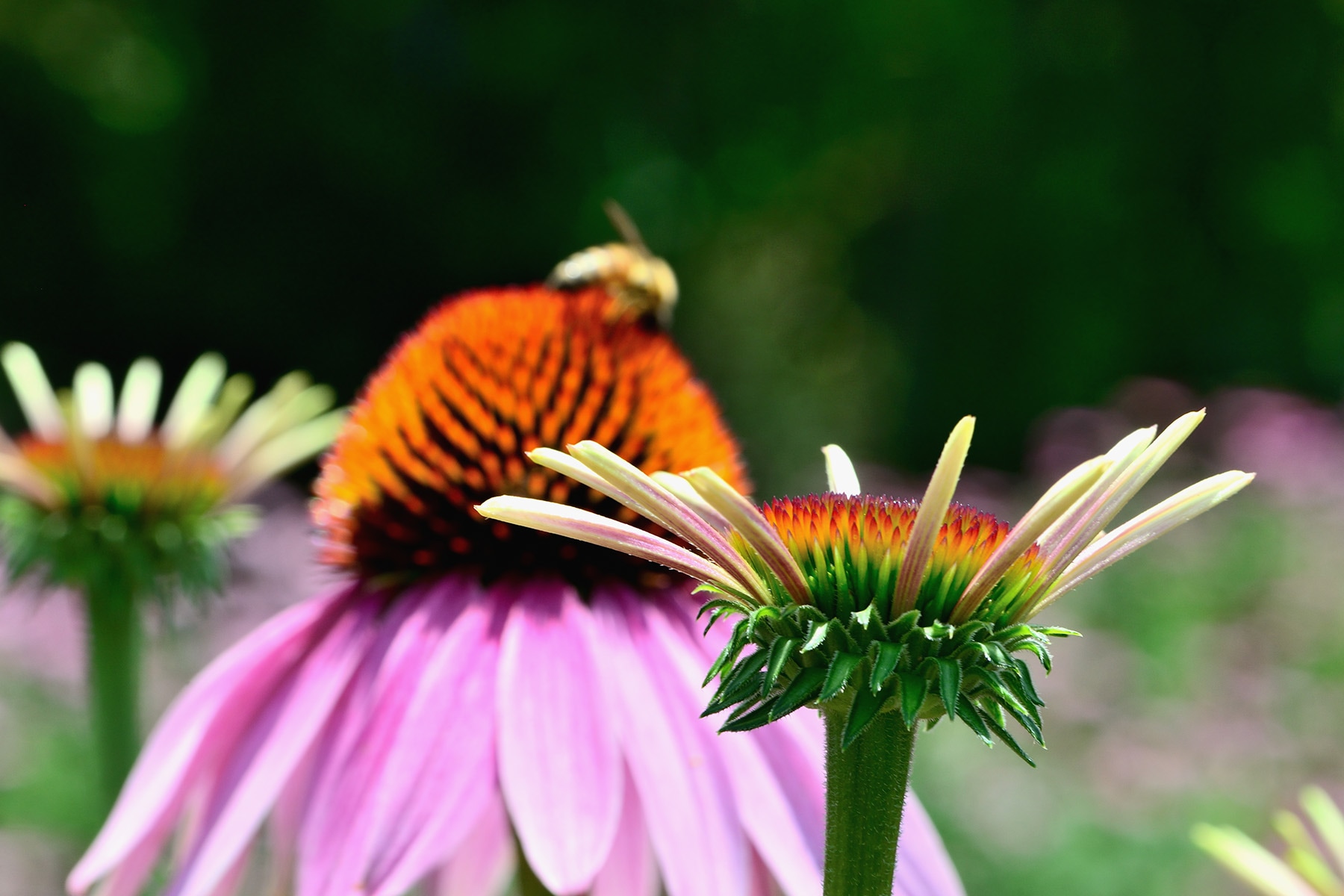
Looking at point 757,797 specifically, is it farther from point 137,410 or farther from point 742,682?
point 137,410

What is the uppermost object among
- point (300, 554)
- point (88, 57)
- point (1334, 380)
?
point (1334, 380)

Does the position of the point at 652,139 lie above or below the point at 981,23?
below

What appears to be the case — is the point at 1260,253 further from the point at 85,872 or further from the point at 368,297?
the point at 85,872

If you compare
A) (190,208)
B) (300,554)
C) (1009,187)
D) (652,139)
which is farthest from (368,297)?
(1009,187)

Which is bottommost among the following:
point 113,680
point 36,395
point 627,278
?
point 113,680

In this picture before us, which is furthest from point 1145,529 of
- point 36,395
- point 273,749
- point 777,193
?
point 777,193

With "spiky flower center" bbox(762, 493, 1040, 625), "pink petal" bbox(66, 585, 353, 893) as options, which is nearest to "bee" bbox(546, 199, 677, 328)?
"pink petal" bbox(66, 585, 353, 893)
